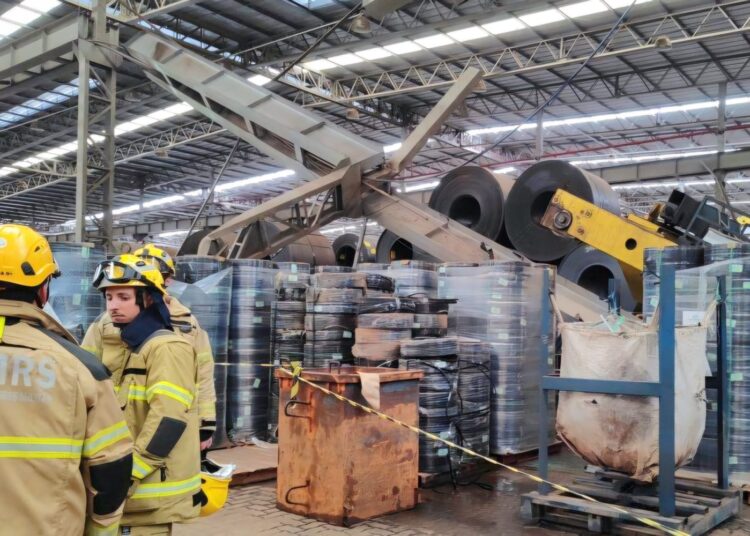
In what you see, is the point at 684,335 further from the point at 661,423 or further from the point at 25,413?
the point at 25,413

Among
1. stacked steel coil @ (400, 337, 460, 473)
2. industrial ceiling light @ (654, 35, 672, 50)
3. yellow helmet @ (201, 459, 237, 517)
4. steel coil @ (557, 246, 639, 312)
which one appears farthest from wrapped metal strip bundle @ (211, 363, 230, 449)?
industrial ceiling light @ (654, 35, 672, 50)

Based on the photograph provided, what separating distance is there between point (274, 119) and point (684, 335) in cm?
626

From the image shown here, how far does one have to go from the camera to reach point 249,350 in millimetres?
6836

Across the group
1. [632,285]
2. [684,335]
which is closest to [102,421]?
[684,335]

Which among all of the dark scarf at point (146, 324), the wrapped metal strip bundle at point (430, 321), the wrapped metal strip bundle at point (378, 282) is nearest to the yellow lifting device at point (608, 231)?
the wrapped metal strip bundle at point (430, 321)

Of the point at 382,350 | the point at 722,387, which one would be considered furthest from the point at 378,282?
the point at 722,387

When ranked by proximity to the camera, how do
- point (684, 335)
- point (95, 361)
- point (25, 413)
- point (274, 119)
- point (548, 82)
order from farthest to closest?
point (548, 82), point (274, 119), point (684, 335), point (95, 361), point (25, 413)

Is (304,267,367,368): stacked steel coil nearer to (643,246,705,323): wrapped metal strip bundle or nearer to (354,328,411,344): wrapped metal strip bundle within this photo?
(354,328,411,344): wrapped metal strip bundle

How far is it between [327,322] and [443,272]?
1340 millimetres

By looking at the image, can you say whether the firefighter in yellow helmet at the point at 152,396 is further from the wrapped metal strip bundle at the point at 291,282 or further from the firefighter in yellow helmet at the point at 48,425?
the wrapped metal strip bundle at the point at 291,282

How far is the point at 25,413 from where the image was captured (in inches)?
71.2

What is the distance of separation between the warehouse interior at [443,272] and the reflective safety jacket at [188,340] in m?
0.42

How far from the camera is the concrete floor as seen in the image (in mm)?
4664

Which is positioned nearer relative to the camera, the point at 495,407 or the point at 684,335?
the point at 684,335
